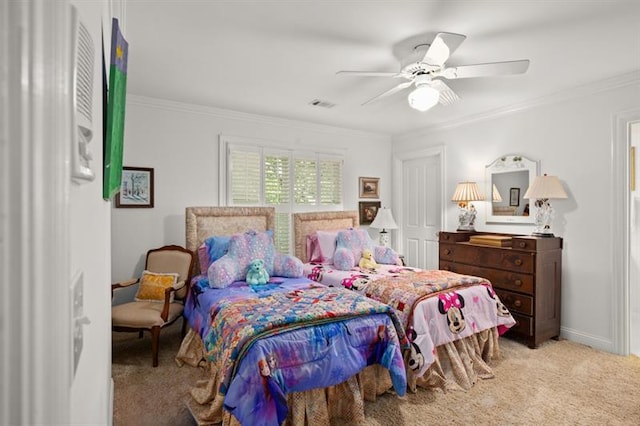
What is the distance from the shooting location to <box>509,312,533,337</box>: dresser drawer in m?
3.46

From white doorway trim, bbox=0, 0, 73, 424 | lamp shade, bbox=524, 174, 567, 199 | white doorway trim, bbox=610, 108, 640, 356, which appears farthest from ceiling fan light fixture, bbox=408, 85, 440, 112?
white doorway trim, bbox=0, 0, 73, 424

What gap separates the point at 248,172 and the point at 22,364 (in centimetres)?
420

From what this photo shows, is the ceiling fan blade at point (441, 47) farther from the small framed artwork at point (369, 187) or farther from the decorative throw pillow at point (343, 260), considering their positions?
the small framed artwork at point (369, 187)

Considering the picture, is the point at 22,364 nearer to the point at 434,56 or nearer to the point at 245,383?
the point at 245,383

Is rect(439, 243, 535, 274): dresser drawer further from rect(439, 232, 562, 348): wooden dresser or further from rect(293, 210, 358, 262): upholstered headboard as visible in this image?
rect(293, 210, 358, 262): upholstered headboard

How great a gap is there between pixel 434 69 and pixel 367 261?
2286 millimetres

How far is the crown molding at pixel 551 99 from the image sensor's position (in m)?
3.22

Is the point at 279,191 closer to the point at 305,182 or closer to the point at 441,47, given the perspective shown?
the point at 305,182

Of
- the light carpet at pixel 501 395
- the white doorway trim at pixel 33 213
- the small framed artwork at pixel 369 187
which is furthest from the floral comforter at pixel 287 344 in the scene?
the small framed artwork at pixel 369 187

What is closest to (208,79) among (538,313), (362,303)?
(362,303)

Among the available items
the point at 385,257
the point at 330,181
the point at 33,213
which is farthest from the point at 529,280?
the point at 33,213

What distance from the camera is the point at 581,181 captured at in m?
3.55

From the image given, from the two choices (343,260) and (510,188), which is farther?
(510,188)

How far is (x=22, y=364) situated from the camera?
0.38 metres
